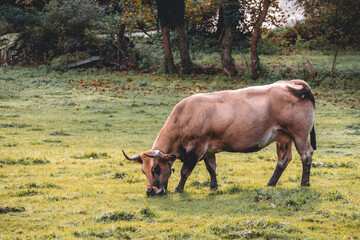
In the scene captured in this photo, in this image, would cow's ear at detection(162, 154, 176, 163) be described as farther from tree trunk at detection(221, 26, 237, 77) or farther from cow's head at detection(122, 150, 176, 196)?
tree trunk at detection(221, 26, 237, 77)

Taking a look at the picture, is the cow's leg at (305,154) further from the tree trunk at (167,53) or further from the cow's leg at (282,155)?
the tree trunk at (167,53)

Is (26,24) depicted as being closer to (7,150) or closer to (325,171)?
(7,150)

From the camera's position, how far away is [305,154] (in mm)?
10836

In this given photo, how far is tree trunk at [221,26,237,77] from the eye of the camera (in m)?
36.2

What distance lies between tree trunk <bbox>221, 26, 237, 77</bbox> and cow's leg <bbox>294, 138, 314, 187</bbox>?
25609mm

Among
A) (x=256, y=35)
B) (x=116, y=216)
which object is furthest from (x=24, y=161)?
(x=256, y=35)

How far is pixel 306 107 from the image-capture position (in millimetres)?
10844

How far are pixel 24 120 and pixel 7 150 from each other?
6631 mm

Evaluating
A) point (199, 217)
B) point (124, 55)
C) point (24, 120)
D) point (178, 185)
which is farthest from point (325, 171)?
point (124, 55)

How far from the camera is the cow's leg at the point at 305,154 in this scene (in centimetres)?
1077

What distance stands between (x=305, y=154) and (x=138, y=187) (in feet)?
13.1

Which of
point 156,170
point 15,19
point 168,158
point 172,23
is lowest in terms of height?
point 156,170

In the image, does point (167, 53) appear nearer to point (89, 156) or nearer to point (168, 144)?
point (89, 156)

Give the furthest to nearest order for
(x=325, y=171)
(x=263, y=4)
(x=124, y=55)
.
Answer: (x=124, y=55) < (x=263, y=4) < (x=325, y=171)
